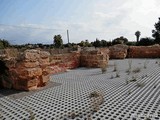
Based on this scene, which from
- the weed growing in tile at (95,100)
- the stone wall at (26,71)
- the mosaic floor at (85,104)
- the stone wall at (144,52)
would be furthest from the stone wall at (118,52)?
the weed growing in tile at (95,100)

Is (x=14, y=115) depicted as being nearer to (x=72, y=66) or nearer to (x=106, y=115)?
(x=106, y=115)

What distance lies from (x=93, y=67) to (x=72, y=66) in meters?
0.95

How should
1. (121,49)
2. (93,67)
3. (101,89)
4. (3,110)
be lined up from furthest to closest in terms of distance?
(121,49)
(93,67)
(101,89)
(3,110)

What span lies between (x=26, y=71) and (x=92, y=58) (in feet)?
15.1

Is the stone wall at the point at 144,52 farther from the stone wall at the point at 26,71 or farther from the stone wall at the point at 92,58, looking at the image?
the stone wall at the point at 26,71

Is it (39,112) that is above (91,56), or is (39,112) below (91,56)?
below

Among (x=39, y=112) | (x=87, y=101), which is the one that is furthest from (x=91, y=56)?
(x=39, y=112)

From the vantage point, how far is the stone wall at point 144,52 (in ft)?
40.9

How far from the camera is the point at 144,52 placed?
42.5ft

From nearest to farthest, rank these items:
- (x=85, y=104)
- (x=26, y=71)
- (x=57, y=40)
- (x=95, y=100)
A: (x=85, y=104) → (x=95, y=100) → (x=26, y=71) → (x=57, y=40)

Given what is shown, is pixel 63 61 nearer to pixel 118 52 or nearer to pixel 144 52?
pixel 118 52

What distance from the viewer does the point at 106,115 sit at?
9.92ft

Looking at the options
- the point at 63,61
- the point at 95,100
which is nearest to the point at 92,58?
the point at 63,61

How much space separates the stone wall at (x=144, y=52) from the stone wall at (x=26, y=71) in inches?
368
